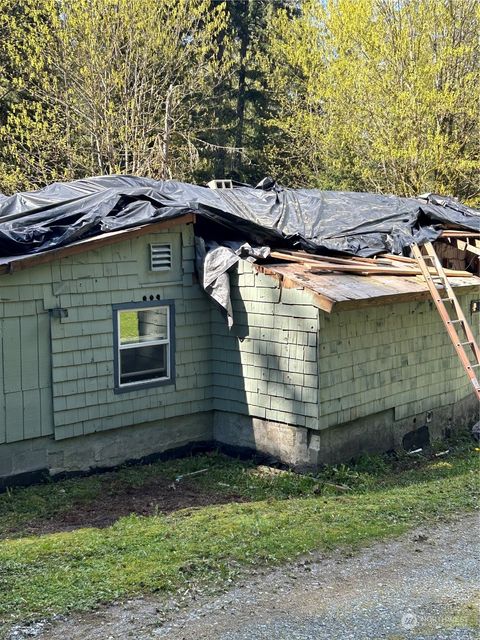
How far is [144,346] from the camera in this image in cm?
960

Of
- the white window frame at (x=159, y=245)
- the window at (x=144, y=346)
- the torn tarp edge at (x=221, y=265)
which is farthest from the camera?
the torn tarp edge at (x=221, y=265)

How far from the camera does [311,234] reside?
11.5m

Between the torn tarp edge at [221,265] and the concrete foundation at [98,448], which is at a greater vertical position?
the torn tarp edge at [221,265]

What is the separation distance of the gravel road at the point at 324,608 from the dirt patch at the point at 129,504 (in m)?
2.13

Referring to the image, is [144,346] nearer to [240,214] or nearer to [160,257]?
[160,257]

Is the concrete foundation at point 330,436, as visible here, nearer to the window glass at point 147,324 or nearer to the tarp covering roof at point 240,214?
the window glass at point 147,324

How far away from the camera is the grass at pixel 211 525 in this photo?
5.73 meters

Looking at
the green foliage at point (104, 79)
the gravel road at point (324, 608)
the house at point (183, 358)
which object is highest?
the green foliage at point (104, 79)

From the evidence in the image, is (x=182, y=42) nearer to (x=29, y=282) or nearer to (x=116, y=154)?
(x=116, y=154)

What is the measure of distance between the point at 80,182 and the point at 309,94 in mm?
14752

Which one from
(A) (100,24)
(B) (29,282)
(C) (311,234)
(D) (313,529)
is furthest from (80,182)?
(A) (100,24)

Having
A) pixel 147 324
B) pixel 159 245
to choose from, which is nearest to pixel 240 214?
pixel 159 245

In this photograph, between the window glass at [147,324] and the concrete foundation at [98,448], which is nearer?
the concrete foundation at [98,448]

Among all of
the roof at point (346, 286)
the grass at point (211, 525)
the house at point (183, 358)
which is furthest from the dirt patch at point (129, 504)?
the roof at point (346, 286)
